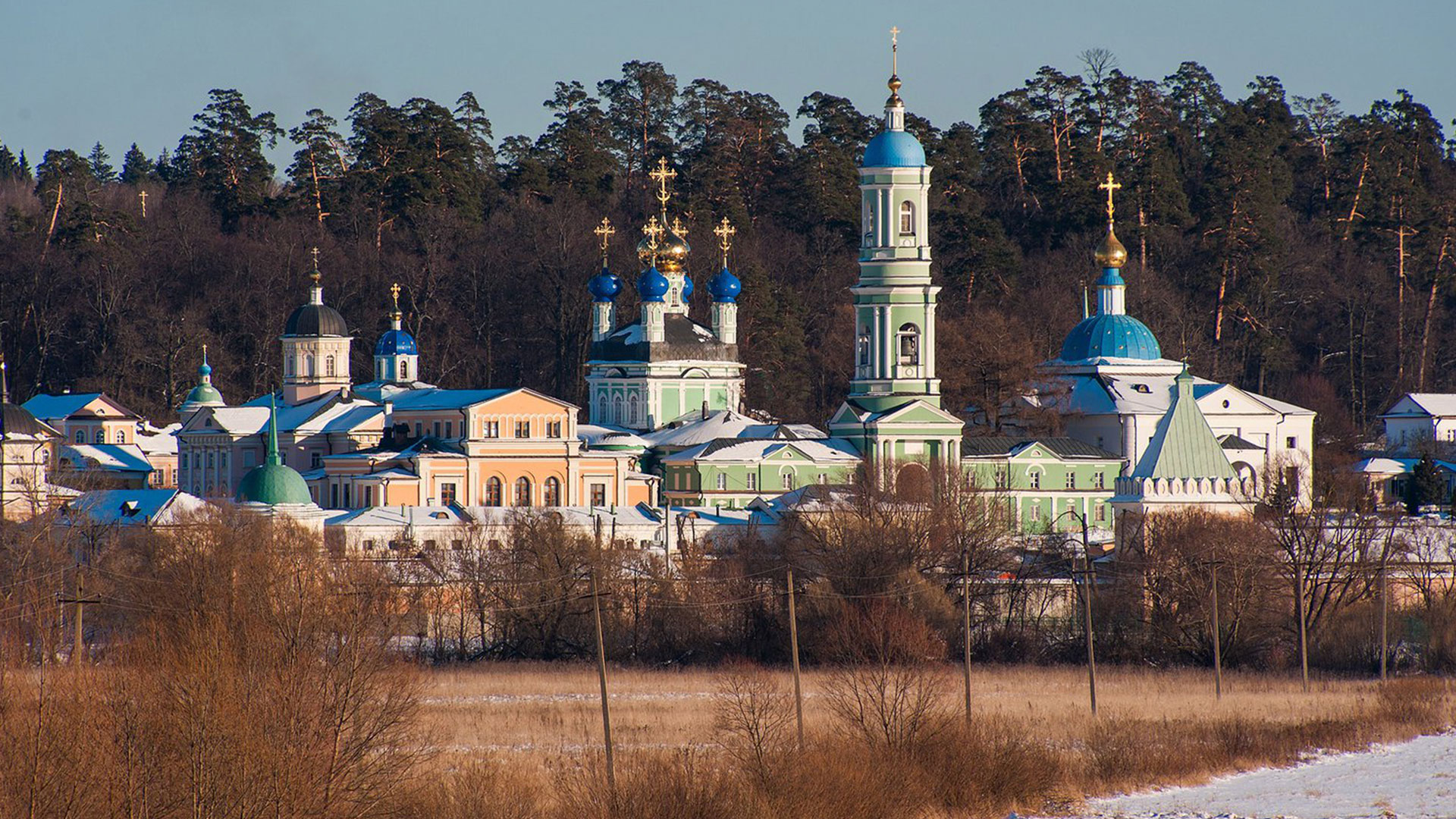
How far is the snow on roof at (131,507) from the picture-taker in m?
44.0

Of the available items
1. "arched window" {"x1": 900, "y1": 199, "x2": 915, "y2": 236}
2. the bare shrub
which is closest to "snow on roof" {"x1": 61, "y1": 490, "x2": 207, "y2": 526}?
"arched window" {"x1": 900, "y1": 199, "x2": 915, "y2": 236}

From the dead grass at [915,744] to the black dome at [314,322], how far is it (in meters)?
25.2

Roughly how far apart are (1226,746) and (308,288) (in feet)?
154

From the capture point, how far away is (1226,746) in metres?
25.7

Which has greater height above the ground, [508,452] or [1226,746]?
[508,452]

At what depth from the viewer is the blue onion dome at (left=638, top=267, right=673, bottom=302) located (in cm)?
5897

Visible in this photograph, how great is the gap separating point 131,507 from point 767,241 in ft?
102

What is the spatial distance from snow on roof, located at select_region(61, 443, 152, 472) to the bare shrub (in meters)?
33.0

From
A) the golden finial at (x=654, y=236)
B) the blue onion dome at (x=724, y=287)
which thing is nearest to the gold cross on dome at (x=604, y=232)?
the golden finial at (x=654, y=236)

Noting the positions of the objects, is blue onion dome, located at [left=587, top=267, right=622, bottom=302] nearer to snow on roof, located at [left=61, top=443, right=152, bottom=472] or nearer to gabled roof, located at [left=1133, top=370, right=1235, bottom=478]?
snow on roof, located at [left=61, top=443, right=152, bottom=472]

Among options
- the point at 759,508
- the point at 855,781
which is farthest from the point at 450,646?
the point at 855,781

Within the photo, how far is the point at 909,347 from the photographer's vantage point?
54000mm

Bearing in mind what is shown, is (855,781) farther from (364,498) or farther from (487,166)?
(487,166)

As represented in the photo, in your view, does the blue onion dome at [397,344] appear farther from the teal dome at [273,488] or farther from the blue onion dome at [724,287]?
the teal dome at [273,488]
